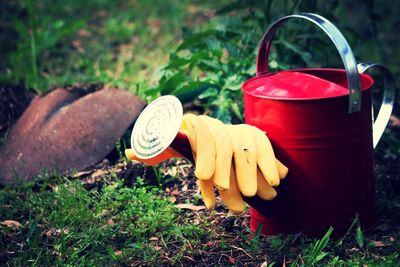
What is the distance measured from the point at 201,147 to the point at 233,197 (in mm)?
224

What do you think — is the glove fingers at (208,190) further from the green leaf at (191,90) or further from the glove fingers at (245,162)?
the green leaf at (191,90)

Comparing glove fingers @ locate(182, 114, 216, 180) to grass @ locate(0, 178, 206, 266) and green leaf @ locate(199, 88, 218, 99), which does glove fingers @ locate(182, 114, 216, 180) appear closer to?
grass @ locate(0, 178, 206, 266)

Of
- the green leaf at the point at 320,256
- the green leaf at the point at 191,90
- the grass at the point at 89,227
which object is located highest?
the green leaf at the point at 191,90

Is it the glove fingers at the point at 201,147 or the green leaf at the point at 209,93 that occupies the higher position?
the glove fingers at the point at 201,147

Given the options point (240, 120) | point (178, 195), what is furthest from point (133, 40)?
point (178, 195)

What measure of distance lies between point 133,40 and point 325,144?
296 centimetres

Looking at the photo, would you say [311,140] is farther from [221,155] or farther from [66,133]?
[66,133]

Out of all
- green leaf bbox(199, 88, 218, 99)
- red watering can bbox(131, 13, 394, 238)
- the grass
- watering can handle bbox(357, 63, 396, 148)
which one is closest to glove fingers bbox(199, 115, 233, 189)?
red watering can bbox(131, 13, 394, 238)

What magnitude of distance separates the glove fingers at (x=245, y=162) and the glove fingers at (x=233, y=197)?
0.12 feet

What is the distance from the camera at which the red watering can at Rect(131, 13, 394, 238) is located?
2.05 m

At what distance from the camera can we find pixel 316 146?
212cm

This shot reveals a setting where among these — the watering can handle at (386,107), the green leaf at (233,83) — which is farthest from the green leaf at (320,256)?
the green leaf at (233,83)

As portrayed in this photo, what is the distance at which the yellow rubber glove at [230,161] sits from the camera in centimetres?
202

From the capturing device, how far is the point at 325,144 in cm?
212
